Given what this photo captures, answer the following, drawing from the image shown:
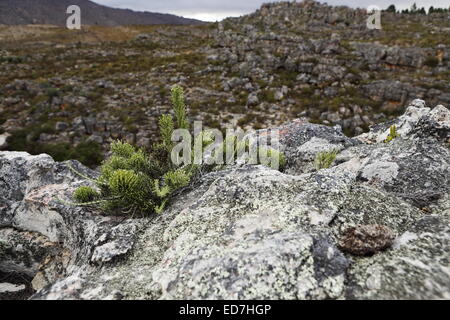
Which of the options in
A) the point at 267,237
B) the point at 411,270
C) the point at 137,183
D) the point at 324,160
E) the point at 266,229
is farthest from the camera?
the point at 324,160

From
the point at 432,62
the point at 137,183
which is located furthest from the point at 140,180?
the point at 432,62

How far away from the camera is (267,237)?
7.73 ft

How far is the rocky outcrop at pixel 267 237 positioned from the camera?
79.4 inches

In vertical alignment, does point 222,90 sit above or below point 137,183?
above

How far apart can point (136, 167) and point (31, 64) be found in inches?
1860

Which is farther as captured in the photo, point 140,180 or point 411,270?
point 140,180

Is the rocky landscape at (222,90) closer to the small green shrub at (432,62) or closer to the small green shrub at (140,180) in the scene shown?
the small green shrub at (432,62)

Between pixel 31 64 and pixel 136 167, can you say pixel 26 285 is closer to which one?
pixel 136 167

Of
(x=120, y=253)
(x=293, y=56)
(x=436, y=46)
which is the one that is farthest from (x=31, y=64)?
Answer: (x=436, y=46)

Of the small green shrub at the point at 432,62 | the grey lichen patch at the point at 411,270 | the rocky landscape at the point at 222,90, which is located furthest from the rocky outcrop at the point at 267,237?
the small green shrub at the point at 432,62

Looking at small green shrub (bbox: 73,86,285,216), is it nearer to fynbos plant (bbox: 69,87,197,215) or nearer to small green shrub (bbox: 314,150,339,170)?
fynbos plant (bbox: 69,87,197,215)

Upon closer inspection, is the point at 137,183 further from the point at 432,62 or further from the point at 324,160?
the point at 432,62

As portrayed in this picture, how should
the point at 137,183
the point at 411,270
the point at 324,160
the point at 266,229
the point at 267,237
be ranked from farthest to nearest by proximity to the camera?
the point at 324,160 < the point at 137,183 < the point at 266,229 < the point at 267,237 < the point at 411,270

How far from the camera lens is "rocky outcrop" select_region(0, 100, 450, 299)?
2.02 m
